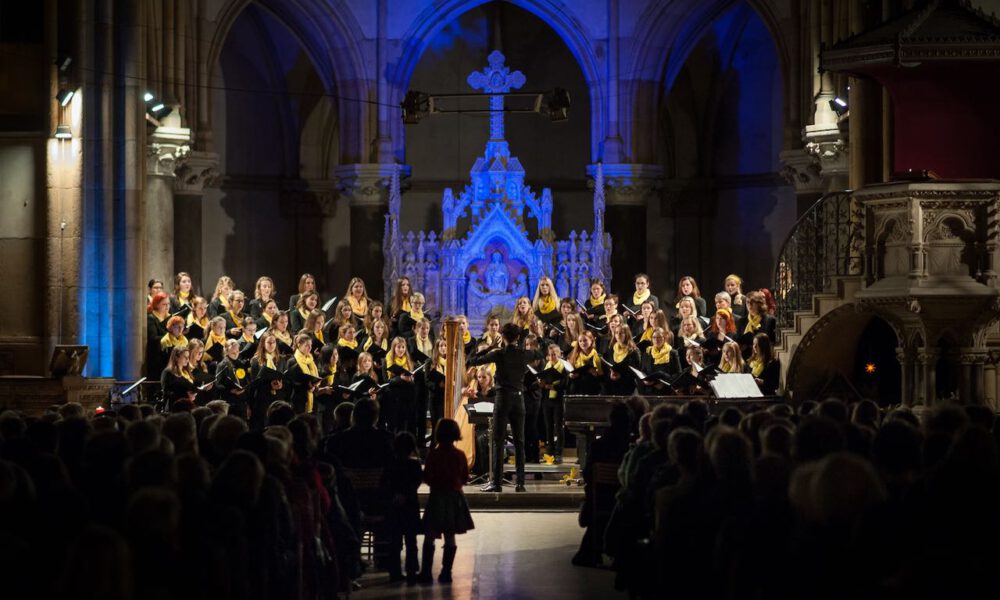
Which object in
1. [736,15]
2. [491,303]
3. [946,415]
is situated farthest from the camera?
[736,15]

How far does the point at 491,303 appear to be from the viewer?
21641 millimetres

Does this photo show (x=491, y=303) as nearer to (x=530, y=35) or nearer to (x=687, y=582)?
(x=530, y=35)

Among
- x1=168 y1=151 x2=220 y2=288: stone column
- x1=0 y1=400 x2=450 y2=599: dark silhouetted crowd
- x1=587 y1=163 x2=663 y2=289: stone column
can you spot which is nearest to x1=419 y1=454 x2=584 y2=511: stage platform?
x1=0 y1=400 x2=450 y2=599: dark silhouetted crowd

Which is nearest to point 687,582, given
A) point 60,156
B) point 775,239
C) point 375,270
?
point 60,156

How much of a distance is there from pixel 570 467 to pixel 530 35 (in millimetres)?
12465

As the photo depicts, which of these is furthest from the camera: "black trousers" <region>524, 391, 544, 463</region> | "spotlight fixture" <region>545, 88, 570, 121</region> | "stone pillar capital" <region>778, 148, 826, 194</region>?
"spotlight fixture" <region>545, 88, 570, 121</region>

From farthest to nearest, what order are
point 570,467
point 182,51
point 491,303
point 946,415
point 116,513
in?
point 491,303
point 182,51
point 570,467
point 946,415
point 116,513

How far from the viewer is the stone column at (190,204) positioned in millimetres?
20203

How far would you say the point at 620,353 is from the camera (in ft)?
48.9

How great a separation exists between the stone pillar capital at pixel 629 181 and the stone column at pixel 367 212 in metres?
3.00

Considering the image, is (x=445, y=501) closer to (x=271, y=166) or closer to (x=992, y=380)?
(x=992, y=380)

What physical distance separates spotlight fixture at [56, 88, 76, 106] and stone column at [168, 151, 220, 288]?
4.33m

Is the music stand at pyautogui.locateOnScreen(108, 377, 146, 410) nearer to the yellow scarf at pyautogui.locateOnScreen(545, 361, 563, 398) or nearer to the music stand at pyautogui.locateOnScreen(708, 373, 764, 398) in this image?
the yellow scarf at pyautogui.locateOnScreen(545, 361, 563, 398)

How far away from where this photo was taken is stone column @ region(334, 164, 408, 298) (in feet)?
72.4
